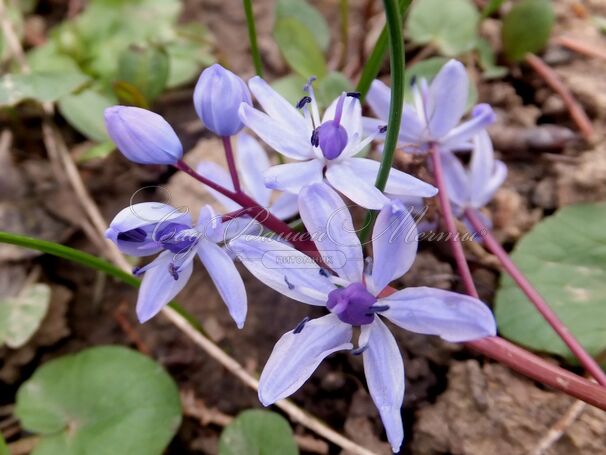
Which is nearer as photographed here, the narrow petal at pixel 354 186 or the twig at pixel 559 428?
the narrow petal at pixel 354 186

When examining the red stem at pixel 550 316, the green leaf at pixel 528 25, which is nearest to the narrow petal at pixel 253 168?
the red stem at pixel 550 316

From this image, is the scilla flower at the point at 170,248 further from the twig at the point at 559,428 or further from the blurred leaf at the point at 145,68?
the blurred leaf at the point at 145,68

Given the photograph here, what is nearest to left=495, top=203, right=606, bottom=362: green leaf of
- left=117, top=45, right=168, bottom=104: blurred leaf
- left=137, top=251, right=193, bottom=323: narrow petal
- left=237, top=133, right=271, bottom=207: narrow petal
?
left=237, top=133, right=271, bottom=207: narrow petal

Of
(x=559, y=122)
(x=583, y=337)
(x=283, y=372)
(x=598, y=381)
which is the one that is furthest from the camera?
(x=559, y=122)

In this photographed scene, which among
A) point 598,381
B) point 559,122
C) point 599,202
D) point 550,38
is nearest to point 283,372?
point 598,381

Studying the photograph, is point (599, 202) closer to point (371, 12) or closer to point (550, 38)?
point (550, 38)

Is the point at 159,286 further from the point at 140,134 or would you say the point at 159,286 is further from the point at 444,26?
the point at 444,26
